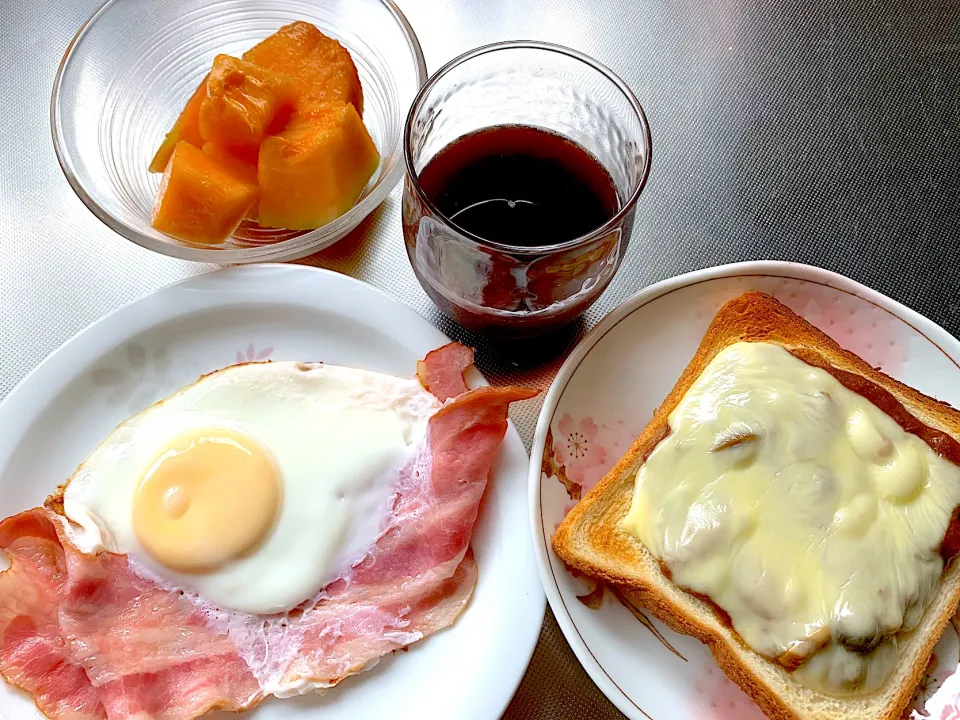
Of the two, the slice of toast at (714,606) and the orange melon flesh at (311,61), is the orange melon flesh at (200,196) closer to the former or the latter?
the orange melon flesh at (311,61)

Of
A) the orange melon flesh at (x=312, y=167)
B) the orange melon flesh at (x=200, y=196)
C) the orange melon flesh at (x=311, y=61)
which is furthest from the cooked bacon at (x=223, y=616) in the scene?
the orange melon flesh at (x=311, y=61)

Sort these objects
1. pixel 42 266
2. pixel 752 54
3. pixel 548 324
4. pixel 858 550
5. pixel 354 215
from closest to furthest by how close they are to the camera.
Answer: pixel 858 550 < pixel 548 324 < pixel 354 215 < pixel 42 266 < pixel 752 54

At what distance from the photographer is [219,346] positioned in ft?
6.03

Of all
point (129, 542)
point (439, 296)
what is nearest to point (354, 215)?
point (439, 296)

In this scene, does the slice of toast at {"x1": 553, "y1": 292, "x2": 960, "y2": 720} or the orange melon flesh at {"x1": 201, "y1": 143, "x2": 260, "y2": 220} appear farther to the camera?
the orange melon flesh at {"x1": 201, "y1": 143, "x2": 260, "y2": 220}

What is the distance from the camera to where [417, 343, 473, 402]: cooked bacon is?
67.2 inches

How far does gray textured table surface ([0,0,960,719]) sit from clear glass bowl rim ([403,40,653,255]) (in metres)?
0.52

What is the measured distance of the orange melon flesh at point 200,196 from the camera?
1696mm

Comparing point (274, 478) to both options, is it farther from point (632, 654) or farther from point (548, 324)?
point (632, 654)

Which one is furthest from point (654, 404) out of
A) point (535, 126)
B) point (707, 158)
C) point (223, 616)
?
point (223, 616)

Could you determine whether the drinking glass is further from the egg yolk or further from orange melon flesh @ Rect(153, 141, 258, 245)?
the egg yolk

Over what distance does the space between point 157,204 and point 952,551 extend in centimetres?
181

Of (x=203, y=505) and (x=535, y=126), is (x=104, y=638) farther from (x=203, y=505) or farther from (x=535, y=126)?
(x=535, y=126)

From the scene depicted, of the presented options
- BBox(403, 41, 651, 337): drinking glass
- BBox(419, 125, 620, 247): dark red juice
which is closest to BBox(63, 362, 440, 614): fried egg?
BBox(403, 41, 651, 337): drinking glass
